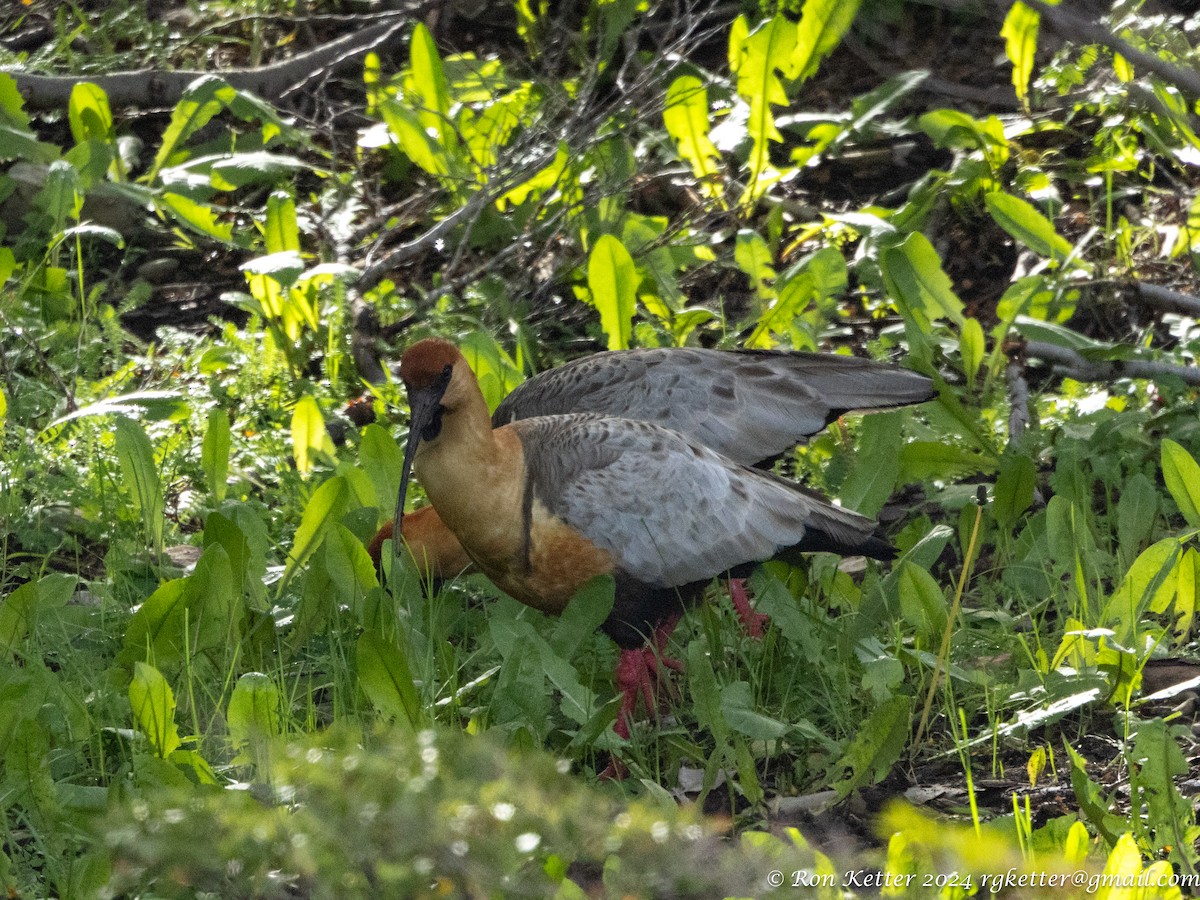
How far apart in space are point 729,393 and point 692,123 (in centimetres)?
193

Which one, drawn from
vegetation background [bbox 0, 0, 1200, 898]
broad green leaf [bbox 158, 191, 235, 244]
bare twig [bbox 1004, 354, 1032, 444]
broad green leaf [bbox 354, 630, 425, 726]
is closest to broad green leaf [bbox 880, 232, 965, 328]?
vegetation background [bbox 0, 0, 1200, 898]

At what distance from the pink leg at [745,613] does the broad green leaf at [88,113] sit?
3486 millimetres

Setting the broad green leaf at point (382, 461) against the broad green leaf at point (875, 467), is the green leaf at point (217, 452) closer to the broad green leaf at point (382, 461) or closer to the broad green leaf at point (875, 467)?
the broad green leaf at point (382, 461)

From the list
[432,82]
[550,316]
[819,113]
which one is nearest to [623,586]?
[550,316]

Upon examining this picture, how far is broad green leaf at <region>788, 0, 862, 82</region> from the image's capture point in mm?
5918

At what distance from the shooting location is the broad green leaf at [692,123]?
596cm

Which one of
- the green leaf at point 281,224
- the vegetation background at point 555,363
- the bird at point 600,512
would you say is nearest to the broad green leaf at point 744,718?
the vegetation background at point 555,363

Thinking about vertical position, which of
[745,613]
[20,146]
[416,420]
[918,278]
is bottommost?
[745,613]

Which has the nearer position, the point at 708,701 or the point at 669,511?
the point at 708,701

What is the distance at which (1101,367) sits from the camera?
4.96 m

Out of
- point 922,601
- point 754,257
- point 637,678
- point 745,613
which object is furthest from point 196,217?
point 922,601

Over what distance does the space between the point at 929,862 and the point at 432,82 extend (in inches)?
168

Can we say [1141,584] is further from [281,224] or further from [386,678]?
[281,224]

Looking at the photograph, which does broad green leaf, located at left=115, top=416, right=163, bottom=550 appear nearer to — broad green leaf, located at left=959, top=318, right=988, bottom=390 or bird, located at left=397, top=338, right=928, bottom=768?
bird, located at left=397, top=338, right=928, bottom=768
